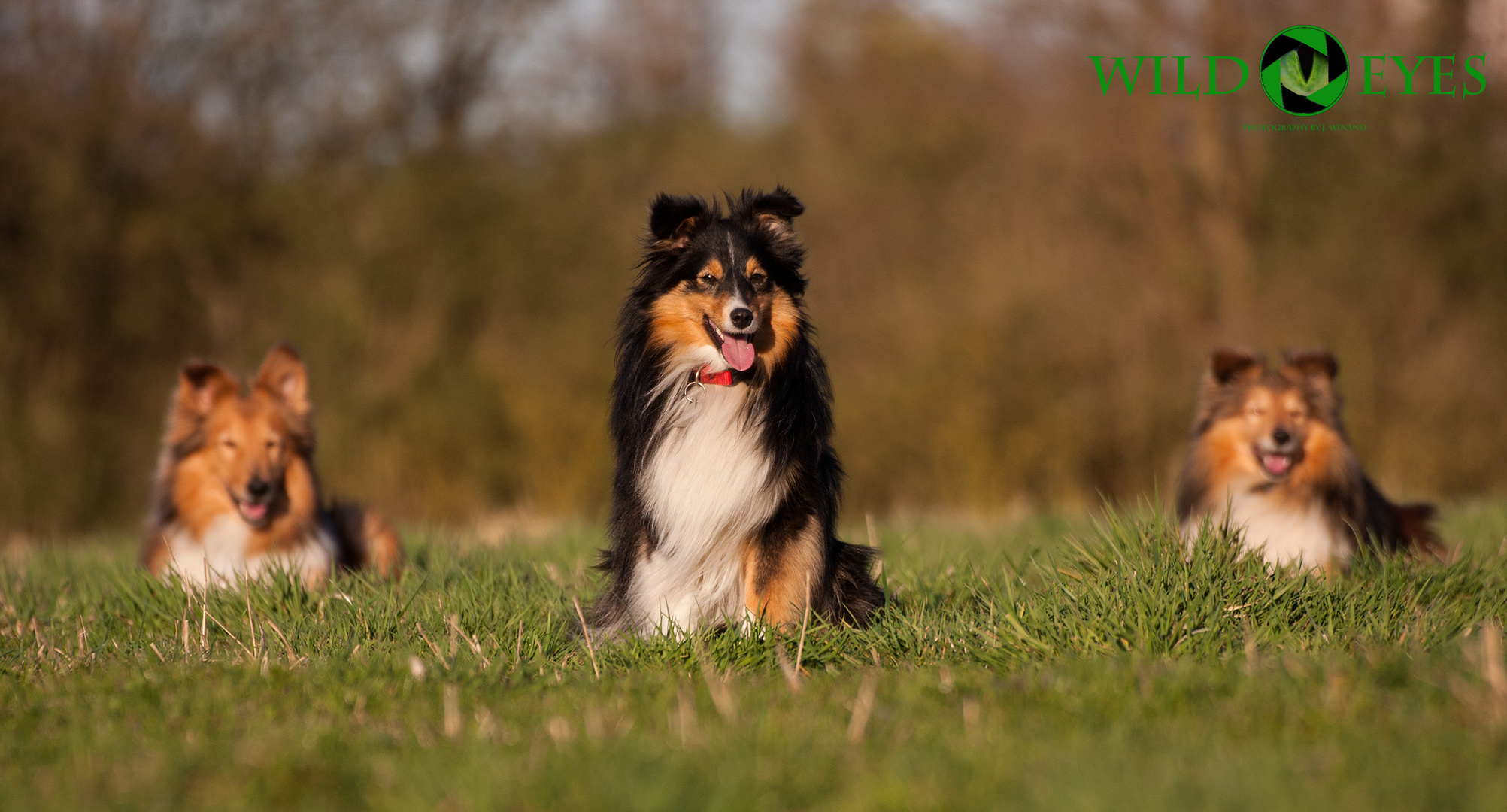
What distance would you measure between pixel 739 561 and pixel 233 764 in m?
1.98

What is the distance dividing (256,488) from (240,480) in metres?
0.10

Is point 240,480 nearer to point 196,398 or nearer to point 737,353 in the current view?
point 196,398

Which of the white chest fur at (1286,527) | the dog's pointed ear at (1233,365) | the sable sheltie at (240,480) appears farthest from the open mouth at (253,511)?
the dog's pointed ear at (1233,365)

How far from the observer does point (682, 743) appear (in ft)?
9.32

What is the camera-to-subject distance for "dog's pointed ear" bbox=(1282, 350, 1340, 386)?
19.8 ft

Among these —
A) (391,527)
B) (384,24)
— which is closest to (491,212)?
(384,24)

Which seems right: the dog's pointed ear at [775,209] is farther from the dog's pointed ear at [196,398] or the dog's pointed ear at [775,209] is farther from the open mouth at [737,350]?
the dog's pointed ear at [196,398]

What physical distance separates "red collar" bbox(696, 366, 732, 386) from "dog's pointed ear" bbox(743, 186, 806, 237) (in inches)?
26.6

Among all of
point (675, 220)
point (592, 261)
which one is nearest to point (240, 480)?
point (675, 220)

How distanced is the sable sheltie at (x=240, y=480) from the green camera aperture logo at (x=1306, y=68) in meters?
11.1

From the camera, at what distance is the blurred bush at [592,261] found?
45.4ft

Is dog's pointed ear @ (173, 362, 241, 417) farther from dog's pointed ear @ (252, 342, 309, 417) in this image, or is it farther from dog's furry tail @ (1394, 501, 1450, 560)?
dog's furry tail @ (1394, 501, 1450, 560)

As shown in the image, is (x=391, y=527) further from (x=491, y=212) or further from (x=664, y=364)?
(x=491, y=212)

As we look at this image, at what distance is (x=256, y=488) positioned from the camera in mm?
5949
